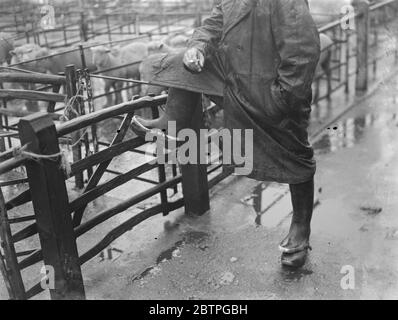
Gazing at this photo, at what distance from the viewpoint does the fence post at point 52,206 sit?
3.18 m

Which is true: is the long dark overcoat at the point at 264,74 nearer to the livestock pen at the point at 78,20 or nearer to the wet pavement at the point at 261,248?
the wet pavement at the point at 261,248

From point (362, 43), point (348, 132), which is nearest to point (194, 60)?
point (348, 132)

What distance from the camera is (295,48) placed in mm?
3309

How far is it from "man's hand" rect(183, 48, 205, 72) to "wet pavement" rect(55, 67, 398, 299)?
146cm

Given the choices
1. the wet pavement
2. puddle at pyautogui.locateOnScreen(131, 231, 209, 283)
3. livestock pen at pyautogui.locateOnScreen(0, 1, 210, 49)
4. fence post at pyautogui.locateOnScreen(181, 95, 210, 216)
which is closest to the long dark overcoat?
the wet pavement

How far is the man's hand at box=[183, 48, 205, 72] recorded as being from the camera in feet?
11.8

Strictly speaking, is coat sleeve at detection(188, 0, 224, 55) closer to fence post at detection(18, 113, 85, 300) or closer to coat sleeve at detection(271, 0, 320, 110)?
coat sleeve at detection(271, 0, 320, 110)

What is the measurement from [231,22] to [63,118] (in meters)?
2.10

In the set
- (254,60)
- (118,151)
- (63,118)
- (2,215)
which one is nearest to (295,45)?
(254,60)

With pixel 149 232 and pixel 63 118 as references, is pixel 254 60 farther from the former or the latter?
pixel 63 118

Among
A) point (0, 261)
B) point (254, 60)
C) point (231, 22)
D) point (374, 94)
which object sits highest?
point (231, 22)

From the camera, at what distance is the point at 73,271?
3.55 m

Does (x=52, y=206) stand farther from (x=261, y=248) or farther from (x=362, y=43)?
(x=362, y=43)
